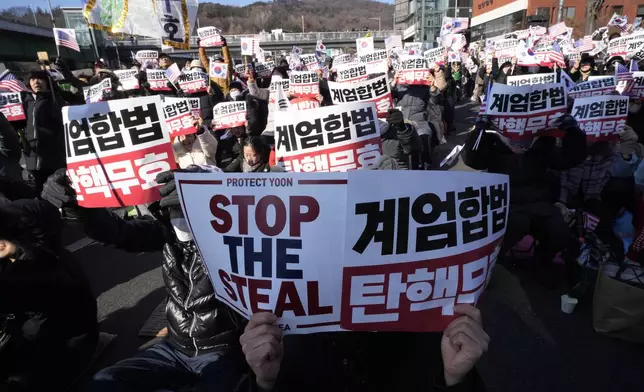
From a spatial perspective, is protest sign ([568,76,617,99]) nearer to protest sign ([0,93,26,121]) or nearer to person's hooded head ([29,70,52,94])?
person's hooded head ([29,70,52,94])

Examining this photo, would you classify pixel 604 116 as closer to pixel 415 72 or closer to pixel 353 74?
pixel 415 72

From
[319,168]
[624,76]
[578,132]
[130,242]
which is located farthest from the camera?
[624,76]

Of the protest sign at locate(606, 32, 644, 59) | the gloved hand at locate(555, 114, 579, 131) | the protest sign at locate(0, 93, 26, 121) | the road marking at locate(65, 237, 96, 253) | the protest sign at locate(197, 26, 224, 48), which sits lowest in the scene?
the road marking at locate(65, 237, 96, 253)

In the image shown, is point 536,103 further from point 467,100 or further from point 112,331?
point 467,100

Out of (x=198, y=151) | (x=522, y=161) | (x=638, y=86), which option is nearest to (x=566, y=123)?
(x=522, y=161)

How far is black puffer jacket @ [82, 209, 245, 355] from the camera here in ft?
7.43

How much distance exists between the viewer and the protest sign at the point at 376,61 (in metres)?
8.40

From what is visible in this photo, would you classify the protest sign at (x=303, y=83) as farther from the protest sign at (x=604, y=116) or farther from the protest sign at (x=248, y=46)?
the protest sign at (x=248, y=46)

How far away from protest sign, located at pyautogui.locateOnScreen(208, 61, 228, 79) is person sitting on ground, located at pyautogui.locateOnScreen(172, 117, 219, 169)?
185 inches

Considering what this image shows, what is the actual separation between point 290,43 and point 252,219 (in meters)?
65.7

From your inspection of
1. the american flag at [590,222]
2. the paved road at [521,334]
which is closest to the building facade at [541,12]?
the american flag at [590,222]

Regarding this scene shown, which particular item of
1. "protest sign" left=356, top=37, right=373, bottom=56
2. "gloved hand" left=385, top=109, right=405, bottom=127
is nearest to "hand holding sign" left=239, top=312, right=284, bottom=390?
"gloved hand" left=385, top=109, right=405, bottom=127

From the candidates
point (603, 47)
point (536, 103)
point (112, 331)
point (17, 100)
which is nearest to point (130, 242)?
point (112, 331)

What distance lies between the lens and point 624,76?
7172 millimetres
